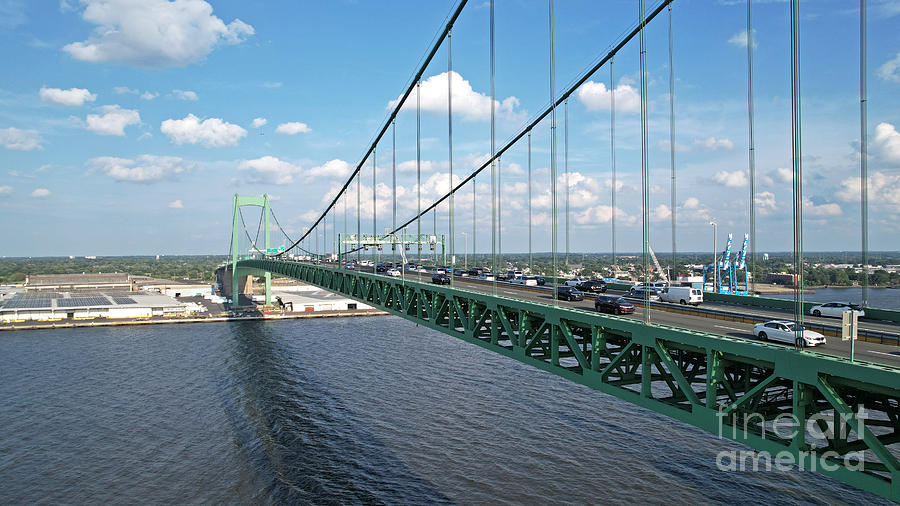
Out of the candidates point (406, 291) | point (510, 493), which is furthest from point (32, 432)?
point (510, 493)

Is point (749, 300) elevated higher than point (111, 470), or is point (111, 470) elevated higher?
point (749, 300)

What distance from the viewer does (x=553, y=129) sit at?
1791 cm

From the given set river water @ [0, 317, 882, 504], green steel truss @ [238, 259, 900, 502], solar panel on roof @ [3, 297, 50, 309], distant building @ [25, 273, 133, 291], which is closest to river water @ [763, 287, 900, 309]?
river water @ [0, 317, 882, 504]

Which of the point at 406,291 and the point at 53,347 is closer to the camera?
the point at 406,291

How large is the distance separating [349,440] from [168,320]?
1989 inches

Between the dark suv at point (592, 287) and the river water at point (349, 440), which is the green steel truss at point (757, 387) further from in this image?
the dark suv at point (592, 287)

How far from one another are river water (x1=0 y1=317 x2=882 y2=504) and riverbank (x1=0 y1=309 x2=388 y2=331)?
20308 millimetres

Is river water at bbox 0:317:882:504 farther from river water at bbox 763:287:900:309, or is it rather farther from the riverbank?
river water at bbox 763:287:900:309

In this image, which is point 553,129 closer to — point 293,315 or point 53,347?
point 53,347

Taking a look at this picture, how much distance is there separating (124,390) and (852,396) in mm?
38305

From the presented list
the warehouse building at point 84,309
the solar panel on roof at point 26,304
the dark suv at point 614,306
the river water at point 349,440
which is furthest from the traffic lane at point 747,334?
the solar panel on roof at point 26,304

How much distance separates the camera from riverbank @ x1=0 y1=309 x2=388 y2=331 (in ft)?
198

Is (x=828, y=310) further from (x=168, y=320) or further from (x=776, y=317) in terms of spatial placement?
(x=168, y=320)

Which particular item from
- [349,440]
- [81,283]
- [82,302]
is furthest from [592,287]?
[81,283]
